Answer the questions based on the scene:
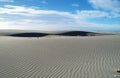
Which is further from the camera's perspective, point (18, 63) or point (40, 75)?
point (18, 63)

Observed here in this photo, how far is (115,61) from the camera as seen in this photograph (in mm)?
8727

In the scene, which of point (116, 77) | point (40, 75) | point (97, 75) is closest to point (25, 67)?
point (40, 75)

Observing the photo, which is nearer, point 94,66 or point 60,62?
point 94,66

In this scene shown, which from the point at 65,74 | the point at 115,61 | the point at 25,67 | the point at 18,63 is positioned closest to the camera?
the point at 65,74

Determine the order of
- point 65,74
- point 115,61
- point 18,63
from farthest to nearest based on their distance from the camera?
point 115,61, point 18,63, point 65,74

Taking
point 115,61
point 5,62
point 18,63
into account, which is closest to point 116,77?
point 115,61

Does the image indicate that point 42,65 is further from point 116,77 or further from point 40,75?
point 116,77

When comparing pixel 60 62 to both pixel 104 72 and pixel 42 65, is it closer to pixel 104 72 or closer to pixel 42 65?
pixel 42 65

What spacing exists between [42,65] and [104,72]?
3027mm

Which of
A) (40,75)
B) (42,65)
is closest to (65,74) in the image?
(40,75)

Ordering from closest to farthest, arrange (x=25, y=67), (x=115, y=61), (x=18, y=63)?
(x=25, y=67), (x=18, y=63), (x=115, y=61)

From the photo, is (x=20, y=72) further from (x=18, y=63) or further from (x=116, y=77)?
(x=116, y=77)

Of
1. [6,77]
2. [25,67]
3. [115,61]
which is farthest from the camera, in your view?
[115,61]

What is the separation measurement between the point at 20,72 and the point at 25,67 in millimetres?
752
